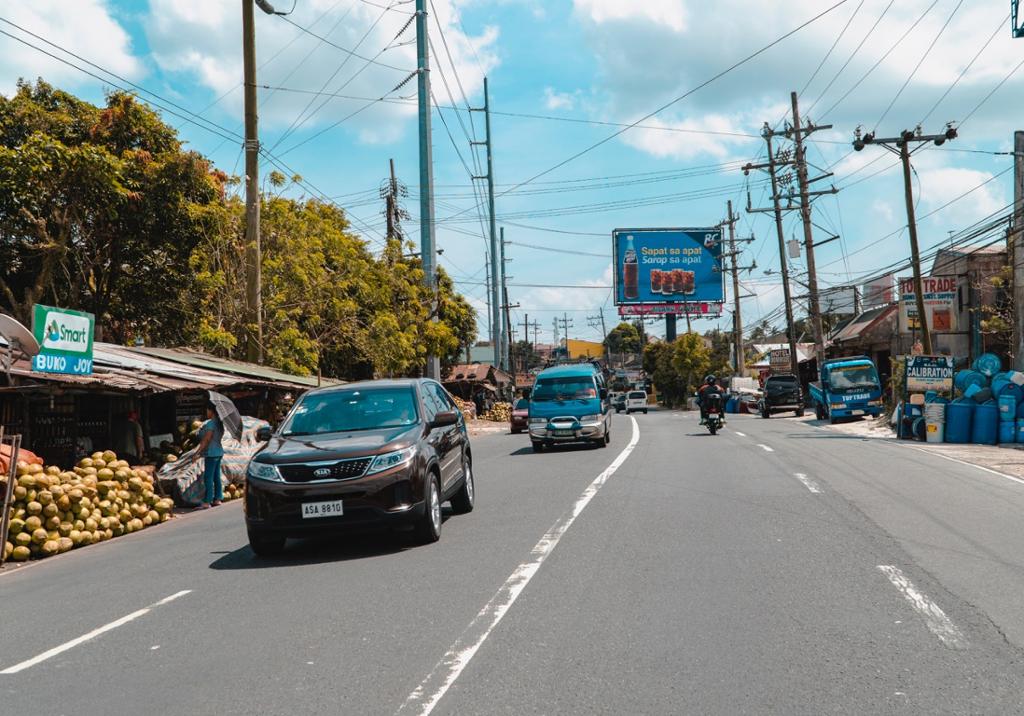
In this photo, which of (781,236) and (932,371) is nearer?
(932,371)

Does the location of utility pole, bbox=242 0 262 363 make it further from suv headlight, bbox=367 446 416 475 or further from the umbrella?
suv headlight, bbox=367 446 416 475

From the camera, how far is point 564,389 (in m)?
23.7

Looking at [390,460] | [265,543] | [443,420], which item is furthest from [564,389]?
[265,543]

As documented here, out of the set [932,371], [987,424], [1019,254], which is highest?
[1019,254]

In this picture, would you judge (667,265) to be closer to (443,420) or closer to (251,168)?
(251,168)

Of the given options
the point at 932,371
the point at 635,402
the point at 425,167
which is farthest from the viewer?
the point at 635,402

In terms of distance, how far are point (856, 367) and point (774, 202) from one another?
1359 centimetres

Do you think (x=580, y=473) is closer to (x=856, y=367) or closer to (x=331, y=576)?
(x=331, y=576)

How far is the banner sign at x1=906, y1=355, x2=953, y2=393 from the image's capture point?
2673 cm

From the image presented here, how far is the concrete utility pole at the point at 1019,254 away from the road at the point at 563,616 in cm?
1434

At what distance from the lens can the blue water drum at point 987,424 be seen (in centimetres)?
2342

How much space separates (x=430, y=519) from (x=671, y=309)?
1758 inches

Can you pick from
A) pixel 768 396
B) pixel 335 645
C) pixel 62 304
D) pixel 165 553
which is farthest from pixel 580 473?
pixel 768 396

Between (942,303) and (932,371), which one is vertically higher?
(942,303)
